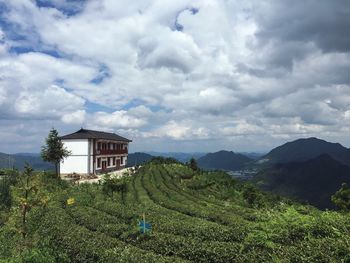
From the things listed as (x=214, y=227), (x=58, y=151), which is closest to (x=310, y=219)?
(x=214, y=227)

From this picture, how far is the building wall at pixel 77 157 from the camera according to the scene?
66.3m

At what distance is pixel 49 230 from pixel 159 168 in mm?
44099

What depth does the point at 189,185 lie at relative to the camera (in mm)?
52375

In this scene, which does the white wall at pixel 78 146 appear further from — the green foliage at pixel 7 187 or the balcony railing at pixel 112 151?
the green foliage at pixel 7 187

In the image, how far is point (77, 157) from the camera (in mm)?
66375

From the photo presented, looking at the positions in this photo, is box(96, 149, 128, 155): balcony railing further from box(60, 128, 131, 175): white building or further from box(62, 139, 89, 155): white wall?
A: box(62, 139, 89, 155): white wall

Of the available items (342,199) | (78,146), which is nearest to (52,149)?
(78,146)

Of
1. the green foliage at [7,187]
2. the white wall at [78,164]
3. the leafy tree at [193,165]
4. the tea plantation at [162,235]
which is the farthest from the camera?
the leafy tree at [193,165]

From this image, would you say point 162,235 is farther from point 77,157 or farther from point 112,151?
point 112,151

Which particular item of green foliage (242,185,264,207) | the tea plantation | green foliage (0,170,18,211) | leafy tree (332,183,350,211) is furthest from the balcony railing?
leafy tree (332,183,350,211)

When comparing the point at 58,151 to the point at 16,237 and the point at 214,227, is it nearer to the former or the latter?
the point at 16,237

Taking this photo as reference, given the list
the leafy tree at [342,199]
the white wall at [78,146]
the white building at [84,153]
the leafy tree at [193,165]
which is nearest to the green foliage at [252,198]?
the leafy tree at [342,199]

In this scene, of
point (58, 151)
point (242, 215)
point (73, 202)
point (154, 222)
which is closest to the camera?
point (154, 222)

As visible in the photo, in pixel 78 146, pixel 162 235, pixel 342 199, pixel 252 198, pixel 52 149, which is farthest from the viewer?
pixel 78 146
